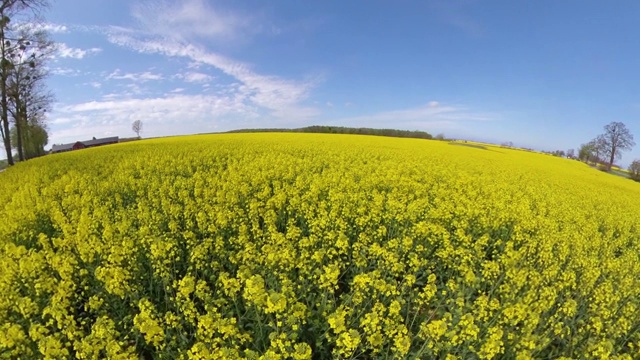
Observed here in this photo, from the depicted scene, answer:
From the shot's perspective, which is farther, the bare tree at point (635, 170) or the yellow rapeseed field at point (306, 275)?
the bare tree at point (635, 170)

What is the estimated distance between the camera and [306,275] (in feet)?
17.0

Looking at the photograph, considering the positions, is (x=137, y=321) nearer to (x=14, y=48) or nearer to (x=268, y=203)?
(x=268, y=203)

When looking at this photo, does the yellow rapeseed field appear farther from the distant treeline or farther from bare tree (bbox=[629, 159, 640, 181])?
bare tree (bbox=[629, 159, 640, 181])

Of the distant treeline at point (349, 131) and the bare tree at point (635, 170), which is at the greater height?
the distant treeline at point (349, 131)

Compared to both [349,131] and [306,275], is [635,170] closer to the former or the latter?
[349,131]

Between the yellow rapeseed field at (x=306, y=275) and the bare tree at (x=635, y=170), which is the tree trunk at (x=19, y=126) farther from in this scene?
the bare tree at (x=635, y=170)

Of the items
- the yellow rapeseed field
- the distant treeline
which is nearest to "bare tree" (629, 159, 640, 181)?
the distant treeline

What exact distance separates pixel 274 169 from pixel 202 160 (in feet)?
16.8

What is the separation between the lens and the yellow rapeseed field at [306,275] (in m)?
3.54

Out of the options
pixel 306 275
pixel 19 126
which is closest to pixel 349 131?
pixel 19 126

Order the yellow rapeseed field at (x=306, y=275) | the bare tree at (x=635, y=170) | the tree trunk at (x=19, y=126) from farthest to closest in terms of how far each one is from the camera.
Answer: the bare tree at (x=635, y=170)
the tree trunk at (x=19, y=126)
the yellow rapeseed field at (x=306, y=275)

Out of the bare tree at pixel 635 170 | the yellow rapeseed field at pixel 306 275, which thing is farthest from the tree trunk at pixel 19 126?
the bare tree at pixel 635 170

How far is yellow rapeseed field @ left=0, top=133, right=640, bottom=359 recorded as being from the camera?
3.54 m

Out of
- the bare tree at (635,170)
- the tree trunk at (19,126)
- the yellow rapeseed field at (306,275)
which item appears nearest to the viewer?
the yellow rapeseed field at (306,275)
